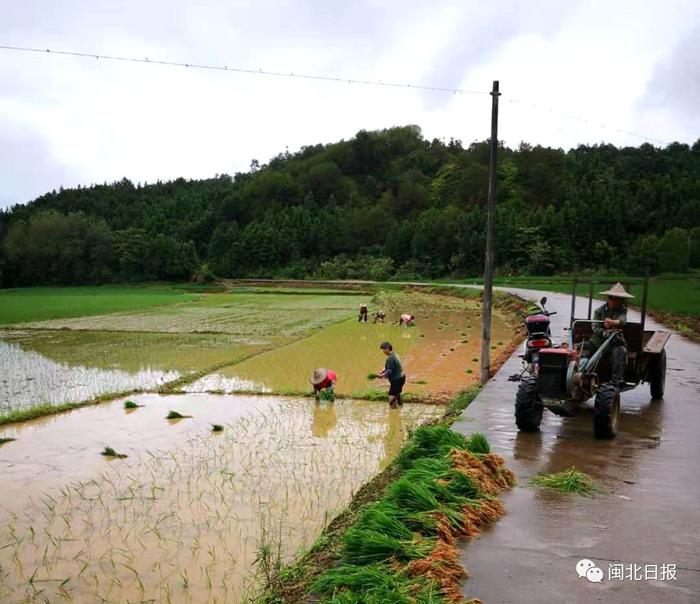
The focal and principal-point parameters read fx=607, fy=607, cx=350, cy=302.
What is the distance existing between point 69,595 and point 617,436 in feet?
17.9

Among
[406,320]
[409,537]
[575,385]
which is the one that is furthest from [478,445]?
[406,320]

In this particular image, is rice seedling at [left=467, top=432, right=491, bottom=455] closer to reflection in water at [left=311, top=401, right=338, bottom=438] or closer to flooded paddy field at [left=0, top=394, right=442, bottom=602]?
flooded paddy field at [left=0, top=394, right=442, bottom=602]

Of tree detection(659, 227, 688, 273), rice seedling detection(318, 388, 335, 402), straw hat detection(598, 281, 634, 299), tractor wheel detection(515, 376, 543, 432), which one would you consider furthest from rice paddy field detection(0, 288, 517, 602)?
tree detection(659, 227, 688, 273)

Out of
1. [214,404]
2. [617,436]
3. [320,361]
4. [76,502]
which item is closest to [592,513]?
[617,436]

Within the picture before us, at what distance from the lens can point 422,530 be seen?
13.5ft

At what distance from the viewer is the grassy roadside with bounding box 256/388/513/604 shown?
3.45m

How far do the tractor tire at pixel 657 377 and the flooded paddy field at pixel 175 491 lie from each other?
313cm

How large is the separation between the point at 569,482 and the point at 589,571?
1452 millimetres

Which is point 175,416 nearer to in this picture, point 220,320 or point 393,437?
point 393,437

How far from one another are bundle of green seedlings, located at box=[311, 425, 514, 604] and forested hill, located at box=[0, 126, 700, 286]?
39653mm

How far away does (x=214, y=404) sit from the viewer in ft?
Result: 33.9

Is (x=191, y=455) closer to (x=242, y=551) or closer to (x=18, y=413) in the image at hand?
(x=242, y=551)

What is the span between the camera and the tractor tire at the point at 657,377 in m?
8.13

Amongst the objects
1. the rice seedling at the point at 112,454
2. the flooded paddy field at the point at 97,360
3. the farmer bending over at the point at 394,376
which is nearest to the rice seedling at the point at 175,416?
the rice seedling at the point at 112,454
